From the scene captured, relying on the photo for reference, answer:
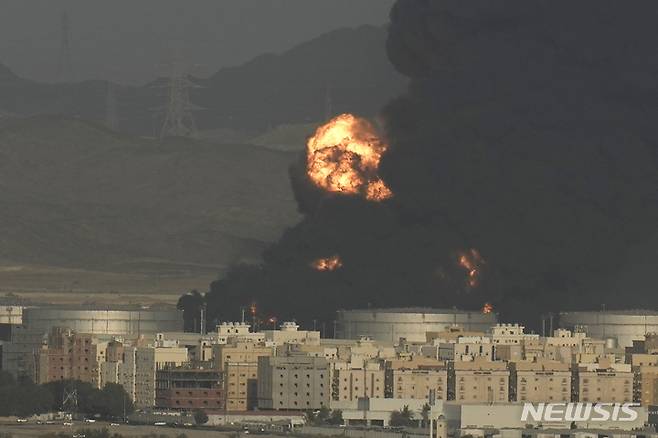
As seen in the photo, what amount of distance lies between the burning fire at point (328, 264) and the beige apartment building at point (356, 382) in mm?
26442

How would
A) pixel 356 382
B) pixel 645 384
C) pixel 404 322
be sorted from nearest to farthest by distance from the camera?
pixel 356 382, pixel 645 384, pixel 404 322

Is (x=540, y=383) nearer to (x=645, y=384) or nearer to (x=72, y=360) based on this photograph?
(x=645, y=384)

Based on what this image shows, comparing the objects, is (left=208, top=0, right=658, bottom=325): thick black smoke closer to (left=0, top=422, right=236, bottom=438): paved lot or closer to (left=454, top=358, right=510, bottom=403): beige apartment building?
(left=454, top=358, right=510, bottom=403): beige apartment building

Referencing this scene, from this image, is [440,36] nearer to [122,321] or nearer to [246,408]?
[122,321]

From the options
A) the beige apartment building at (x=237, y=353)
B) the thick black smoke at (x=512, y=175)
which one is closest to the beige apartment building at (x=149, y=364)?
the beige apartment building at (x=237, y=353)

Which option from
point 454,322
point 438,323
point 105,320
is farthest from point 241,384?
point 105,320

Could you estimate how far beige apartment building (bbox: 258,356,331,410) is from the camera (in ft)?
405

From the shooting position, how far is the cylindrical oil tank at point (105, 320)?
153m

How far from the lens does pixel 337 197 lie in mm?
154625

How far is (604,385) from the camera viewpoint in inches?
4914

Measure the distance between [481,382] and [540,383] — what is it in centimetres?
238

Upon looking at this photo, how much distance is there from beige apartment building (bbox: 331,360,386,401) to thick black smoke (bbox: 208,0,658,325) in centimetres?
2390

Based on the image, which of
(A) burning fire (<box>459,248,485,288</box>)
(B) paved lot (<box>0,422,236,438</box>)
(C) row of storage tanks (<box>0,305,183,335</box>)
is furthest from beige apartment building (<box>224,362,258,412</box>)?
(C) row of storage tanks (<box>0,305,183,335</box>)

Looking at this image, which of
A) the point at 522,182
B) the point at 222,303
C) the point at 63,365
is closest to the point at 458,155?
the point at 522,182
